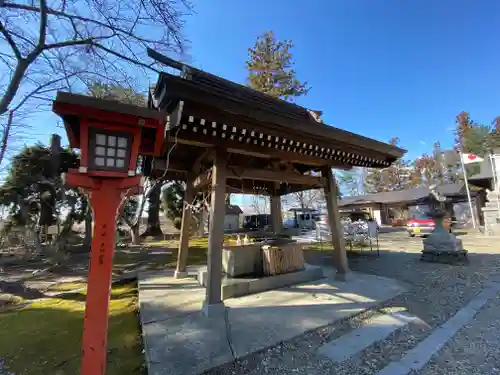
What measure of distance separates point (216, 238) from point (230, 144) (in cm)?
164

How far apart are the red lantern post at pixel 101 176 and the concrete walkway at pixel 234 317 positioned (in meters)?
0.94

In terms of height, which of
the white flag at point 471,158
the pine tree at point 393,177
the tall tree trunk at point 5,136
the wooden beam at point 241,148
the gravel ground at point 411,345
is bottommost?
the gravel ground at point 411,345

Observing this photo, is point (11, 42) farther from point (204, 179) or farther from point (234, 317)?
point (234, 317)

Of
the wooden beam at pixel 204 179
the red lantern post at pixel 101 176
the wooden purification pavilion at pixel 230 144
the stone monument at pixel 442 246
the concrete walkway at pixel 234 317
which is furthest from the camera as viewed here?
the stone monument at pixel 442 246

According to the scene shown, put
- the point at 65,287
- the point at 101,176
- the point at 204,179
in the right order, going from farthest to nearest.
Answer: the point at 65,287, the point at 204,179, the point at 101,176

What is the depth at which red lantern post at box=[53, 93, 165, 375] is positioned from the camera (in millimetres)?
2043

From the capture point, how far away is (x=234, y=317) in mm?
3889

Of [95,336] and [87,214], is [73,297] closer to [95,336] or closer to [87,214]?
[95,336]

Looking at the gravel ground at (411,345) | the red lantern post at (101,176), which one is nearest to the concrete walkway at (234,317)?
the gravel ground at (411,345)

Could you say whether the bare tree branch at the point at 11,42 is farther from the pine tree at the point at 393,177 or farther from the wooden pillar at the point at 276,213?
the pine tree at the point at 393,177

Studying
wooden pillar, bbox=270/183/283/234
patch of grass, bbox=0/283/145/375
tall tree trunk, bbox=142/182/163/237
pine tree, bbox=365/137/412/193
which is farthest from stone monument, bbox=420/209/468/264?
pine tree, bbox=365/137/412/193

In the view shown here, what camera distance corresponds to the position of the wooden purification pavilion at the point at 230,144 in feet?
11.1

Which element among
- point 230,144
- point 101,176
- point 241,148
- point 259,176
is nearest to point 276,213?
point 259,176

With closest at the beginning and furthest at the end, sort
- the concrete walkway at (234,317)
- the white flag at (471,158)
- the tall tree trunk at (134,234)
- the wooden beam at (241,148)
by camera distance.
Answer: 1. the concrete walkway at (234,317)
2. the wooden beam at (241,148)
3. the white flag at (471,158)
4. the tall tree trunk at (134,234)
